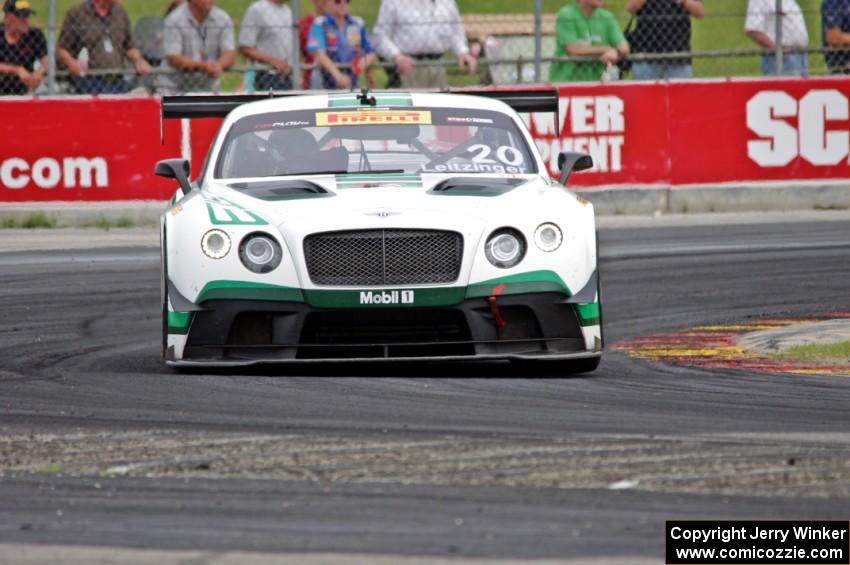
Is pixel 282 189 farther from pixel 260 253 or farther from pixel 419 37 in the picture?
pixel 419 37

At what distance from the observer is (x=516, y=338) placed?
8.56m

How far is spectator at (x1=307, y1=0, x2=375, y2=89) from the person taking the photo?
1773 cm

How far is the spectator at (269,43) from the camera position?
17.8 metres

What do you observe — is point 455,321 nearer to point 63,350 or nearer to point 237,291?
point 237,291

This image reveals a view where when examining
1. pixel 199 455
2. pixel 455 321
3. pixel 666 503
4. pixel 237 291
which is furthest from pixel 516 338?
pixel 666 503

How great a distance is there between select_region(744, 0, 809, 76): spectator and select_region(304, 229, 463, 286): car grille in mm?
10466

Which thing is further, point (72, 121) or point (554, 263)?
point (72, 121)

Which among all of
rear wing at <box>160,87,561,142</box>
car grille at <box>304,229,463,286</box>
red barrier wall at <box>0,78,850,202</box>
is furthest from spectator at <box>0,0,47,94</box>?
car grille at <box>304,229,463,286</box>

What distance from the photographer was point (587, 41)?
18.2m

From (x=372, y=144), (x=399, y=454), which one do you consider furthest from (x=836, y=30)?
(x=399, y=454)

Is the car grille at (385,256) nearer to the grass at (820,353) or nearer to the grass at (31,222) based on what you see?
the grass at (820,353)

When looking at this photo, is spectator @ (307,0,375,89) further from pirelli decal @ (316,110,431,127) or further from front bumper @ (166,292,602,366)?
front bumper @ (166,292,602,366)

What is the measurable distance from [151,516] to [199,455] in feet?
3.17

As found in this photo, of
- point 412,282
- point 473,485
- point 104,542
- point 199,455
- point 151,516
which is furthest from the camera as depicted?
point 412,282
